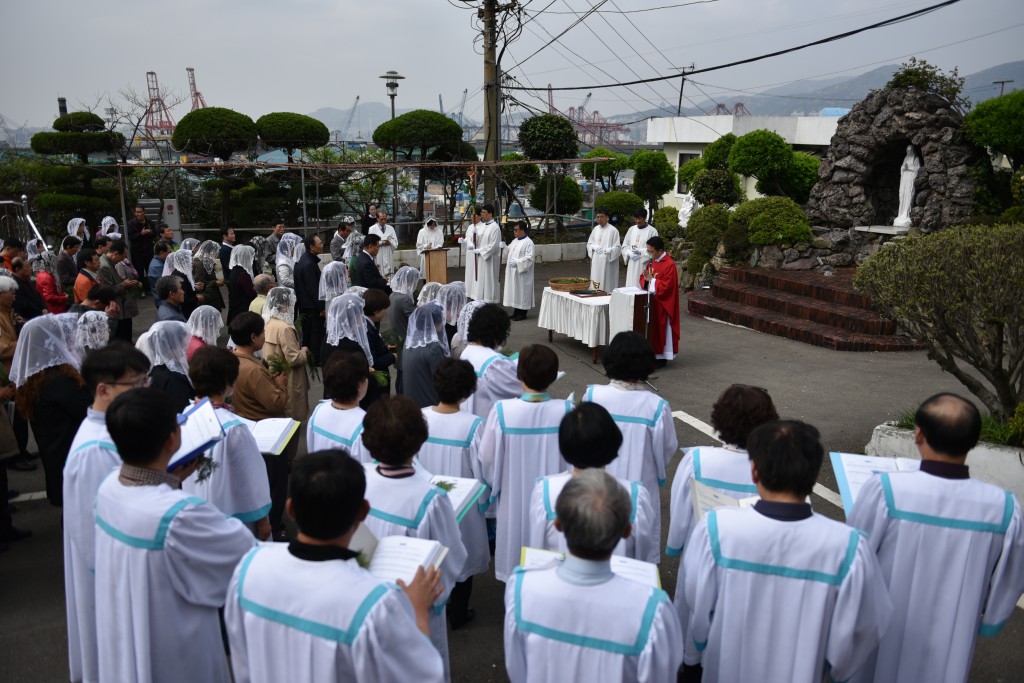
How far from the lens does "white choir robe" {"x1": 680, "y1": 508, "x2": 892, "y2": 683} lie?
100 inches

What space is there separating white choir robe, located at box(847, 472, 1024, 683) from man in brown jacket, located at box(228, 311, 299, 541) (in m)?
3.35

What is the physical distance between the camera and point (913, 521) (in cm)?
303

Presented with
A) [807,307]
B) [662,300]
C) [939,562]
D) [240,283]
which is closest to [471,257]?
[662,300]

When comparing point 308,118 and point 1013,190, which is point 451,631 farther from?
point 308,118

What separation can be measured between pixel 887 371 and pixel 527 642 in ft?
27.5

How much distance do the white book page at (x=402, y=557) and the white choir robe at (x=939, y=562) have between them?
167 cm

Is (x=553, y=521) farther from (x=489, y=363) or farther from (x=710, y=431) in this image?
(x=710, y=431)

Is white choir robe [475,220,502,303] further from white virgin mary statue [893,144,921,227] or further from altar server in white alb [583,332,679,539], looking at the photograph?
altar server in white alb [583,332,679,539]

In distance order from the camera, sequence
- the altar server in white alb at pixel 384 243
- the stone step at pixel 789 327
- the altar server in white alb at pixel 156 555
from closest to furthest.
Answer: the altar server in white alb at pixel 156 555 → the stone step at pixel 789 327 → the altar server in white alb at pixel 384 243

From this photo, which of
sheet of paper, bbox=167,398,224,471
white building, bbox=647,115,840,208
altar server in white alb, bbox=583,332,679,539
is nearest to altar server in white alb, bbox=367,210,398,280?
altar server in white alb, bbox=583,332,679,539

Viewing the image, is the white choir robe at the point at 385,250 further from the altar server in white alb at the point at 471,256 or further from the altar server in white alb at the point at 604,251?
the altar server in white alb at the point at 604,251

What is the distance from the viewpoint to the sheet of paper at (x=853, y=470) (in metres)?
3.34

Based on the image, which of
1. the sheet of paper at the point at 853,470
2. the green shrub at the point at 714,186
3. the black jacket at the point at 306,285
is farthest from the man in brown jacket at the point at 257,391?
the green shrub at the point at 714,186

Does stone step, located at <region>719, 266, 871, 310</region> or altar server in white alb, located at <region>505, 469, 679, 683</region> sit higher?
altar server in white alb, located at <region>505, 469, 679, 683</region>
